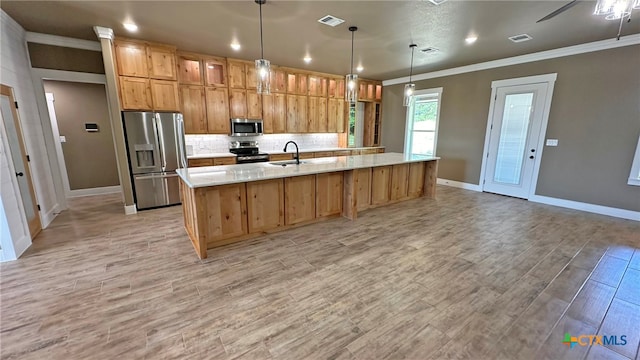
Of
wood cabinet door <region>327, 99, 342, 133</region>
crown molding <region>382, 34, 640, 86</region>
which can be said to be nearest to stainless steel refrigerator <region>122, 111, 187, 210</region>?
wood cabinet door <region>327, 99, 342, 133</region>

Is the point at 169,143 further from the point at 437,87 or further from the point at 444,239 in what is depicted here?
the point at 437,87

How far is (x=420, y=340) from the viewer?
1749mm

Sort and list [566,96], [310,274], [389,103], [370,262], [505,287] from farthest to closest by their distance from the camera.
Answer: [389,103]
[566,96]
[370,262]
[310,274]
[505,287]

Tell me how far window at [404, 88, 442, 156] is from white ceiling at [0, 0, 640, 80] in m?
1.74

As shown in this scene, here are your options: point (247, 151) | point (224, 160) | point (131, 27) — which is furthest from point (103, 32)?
point (247, 151)

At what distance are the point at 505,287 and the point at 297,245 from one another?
217 centimetres

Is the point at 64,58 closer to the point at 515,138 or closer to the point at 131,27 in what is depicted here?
the point at 131,27

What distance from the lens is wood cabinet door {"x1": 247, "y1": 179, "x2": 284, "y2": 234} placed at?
329 cm

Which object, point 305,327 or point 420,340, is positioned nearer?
point 420,340

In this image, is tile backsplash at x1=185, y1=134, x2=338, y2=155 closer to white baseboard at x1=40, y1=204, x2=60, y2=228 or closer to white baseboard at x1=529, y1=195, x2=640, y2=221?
white baseboard at x1=40, y1=204, x2=60, y2=228

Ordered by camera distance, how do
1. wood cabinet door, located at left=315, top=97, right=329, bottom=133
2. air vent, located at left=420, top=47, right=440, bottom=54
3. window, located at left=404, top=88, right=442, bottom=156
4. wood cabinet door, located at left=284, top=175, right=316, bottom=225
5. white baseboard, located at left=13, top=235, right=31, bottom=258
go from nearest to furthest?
white baseboard, located at left=13, top=235, right=31, bottom=258 → wood cabinet door, located at left=284, top=175, right=316, bottom=225 → air vent, located at left=420, top=47, right=440, bottom=54 → window, located at left=404, top=88, right=442, bottom=156 → wood cabinet door, located at left=315, top=97, right=329, bottom=133

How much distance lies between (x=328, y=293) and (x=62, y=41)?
5685 mm

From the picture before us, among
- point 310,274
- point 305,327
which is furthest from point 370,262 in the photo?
point 305,327

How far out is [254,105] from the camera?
5883mm
